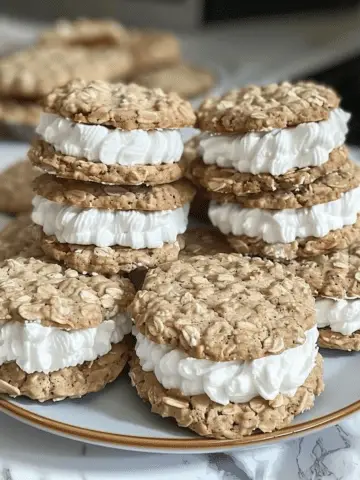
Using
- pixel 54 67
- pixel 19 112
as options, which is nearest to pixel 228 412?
pixel 19 112

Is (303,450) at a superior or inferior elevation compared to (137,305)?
inferior

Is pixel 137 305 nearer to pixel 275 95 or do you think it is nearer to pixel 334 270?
pixel 334 270

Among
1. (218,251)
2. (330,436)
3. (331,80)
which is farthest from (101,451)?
(331,80)

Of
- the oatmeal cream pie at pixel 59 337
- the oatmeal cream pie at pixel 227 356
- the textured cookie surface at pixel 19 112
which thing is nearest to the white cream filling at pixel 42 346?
the oatmeal cream pie at pixel 59 337

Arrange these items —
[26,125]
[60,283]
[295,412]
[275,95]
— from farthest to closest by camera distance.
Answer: [26,125]
[275,95]
[60,283]
[295,412]

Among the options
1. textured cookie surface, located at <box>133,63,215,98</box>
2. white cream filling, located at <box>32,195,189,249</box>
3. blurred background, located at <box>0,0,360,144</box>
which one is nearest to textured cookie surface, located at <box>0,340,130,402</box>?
white cream filling, located at <box>32,195,189,249</box>

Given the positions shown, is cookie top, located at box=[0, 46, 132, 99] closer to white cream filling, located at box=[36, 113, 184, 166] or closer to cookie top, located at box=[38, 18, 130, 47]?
cookie top, located at box=[38, 18, 130, 47]

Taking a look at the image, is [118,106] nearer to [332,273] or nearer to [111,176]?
[111,176]

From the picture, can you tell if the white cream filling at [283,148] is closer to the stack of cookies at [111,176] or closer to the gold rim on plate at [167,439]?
the stack of cookies at [111,176]
